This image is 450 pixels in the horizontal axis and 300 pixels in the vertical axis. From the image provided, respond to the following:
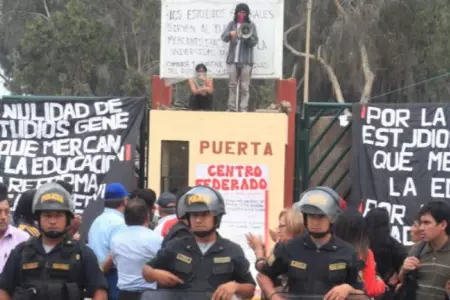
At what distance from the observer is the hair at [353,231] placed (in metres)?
6.77

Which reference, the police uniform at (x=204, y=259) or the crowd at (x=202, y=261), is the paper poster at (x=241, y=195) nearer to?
the crowd at (x=202, y=261)

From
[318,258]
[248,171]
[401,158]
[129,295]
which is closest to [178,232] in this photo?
[129,295]

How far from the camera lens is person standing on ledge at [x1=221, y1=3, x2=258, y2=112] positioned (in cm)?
1333

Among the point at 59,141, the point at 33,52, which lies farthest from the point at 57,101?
the point at 33,52

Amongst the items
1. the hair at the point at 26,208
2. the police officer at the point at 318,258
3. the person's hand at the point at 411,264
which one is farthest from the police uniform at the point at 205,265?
the hair at the point at 26,208

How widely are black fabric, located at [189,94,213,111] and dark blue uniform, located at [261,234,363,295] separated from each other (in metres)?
7.67

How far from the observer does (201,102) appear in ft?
44.0

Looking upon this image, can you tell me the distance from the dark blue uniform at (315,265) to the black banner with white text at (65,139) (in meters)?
6.93

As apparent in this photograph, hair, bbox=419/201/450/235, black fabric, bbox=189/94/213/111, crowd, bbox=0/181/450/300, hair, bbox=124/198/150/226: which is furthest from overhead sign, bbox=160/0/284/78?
crowd, bbox=0/181/450/300

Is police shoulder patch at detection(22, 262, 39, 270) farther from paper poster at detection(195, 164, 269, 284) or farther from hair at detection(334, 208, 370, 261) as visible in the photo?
paper poster at detection(195, 164, 269, 284)

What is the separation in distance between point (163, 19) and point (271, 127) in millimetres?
2268

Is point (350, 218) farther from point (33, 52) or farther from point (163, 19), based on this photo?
point (33, 52)

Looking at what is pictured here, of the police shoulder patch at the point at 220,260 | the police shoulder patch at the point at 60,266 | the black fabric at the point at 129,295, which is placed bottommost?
the black fabric at the point at 129,295

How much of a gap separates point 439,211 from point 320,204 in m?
1.39
